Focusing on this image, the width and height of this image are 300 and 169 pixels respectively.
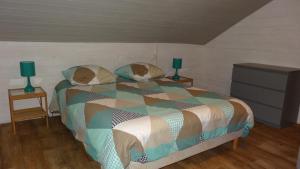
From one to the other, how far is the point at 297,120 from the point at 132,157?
287 centimetres

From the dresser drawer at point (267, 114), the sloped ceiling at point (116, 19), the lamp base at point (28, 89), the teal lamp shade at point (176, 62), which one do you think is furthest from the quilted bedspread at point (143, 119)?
the teal lamp shade at point (176, 62)

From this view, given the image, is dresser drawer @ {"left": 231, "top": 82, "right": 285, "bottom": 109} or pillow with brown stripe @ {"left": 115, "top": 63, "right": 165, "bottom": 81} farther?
pillow with brown stripe @ {"left": 115, "top": 63, "right": 165, "bottom": 81}

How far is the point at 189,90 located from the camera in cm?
283

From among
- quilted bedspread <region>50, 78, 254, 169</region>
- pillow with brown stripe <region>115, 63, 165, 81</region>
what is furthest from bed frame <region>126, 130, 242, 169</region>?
pillow with brown stripe <region>115, 63, 165, 81</region>

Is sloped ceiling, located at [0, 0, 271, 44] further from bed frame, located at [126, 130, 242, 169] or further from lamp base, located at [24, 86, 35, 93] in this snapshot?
bed frame, located at [126, 130, 242, 169]

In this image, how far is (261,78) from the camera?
3.33m

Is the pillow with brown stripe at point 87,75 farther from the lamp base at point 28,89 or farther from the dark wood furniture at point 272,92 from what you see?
the dark wood furniture at point 272,92

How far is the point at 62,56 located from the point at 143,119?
78.1 inches

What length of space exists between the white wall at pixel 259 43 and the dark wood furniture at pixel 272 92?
1.22 ft

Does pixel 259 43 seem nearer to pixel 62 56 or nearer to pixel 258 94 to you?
pixel 258 94

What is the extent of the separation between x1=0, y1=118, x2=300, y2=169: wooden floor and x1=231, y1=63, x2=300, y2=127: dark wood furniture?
1.03 feet

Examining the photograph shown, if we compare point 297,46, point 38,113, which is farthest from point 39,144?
point 297,46

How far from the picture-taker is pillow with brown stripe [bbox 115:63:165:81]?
336 centimetres

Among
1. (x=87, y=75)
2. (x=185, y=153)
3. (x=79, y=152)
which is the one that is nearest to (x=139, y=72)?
(x=87, y=75)
